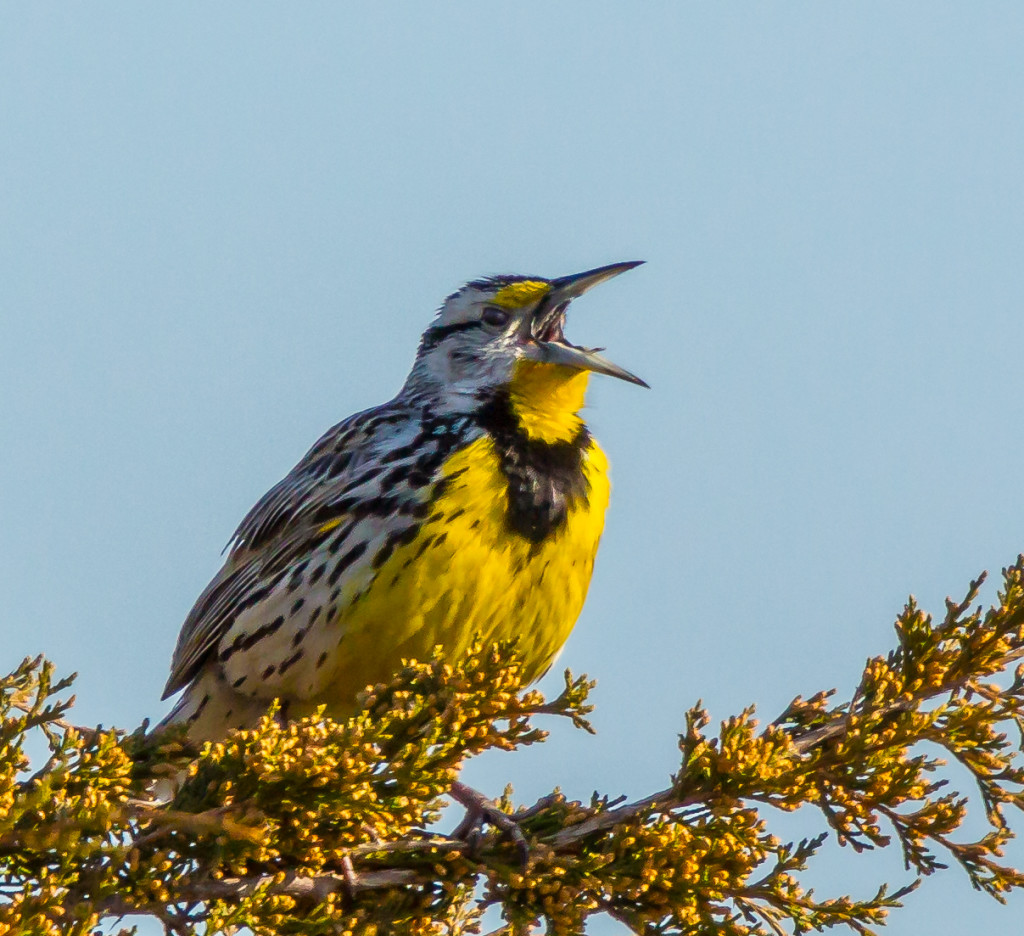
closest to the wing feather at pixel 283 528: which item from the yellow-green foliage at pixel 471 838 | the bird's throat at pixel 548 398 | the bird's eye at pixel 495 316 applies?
the bird's throat at pixel 548 398

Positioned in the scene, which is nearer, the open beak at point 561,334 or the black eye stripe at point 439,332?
the open beak at point 561,334

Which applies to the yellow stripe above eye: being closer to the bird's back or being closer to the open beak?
the open beak

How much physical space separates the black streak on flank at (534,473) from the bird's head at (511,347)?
0.35ft

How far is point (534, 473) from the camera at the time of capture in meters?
4.36

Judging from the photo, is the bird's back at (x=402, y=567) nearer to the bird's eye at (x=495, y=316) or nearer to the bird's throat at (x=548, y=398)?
the bird's throat at (x=548, y=398)

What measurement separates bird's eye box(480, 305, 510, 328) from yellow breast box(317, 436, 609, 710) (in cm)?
88

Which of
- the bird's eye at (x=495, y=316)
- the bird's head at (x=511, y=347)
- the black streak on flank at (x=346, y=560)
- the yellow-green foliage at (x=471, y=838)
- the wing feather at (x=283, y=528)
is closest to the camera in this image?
the yellow-green foliage at (x=471, y=838)

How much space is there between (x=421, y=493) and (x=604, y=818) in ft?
4.42

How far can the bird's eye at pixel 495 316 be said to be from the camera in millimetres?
5098

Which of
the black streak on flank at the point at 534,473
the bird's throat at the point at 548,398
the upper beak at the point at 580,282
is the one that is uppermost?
the upper beak at the point at 580,282

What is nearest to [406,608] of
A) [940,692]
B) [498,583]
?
[498,583]

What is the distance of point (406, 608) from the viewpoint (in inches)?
161

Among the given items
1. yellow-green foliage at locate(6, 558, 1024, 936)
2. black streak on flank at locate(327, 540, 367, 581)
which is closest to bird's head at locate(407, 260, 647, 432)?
black streak on flank at locate(327, 540, 367, 581)

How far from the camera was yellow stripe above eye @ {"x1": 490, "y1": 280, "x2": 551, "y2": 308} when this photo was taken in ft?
16.8
